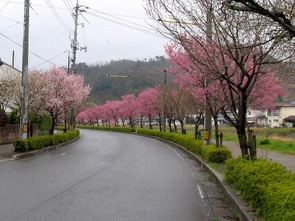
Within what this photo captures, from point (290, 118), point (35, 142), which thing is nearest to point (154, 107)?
point (35, 142)

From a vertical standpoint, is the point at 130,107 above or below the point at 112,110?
below

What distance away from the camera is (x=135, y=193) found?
10.6m

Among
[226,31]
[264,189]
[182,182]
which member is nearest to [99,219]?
[264,189]

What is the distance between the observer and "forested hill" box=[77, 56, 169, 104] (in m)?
67.1

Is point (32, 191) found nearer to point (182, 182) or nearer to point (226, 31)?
point (182, 182)

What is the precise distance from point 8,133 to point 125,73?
45.0 m

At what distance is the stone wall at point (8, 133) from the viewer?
1079 inches

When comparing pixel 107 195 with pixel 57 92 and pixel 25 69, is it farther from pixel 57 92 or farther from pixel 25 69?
pixel 57 92

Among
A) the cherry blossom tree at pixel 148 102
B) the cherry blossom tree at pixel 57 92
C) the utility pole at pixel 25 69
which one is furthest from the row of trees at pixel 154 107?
the utility pole at pixel 25 69

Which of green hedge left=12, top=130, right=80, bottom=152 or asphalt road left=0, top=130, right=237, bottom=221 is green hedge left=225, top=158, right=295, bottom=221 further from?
green hedge left=12, top=130, right=80, bottom=152

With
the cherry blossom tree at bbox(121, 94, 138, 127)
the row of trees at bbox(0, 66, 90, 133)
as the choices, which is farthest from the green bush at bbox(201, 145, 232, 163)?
the cherry blossom tree at bbox(121, 94, 138, 127)

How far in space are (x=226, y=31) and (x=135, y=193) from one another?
15.3ft

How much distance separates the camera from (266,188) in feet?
21.6

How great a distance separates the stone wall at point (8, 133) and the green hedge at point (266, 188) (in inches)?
817
